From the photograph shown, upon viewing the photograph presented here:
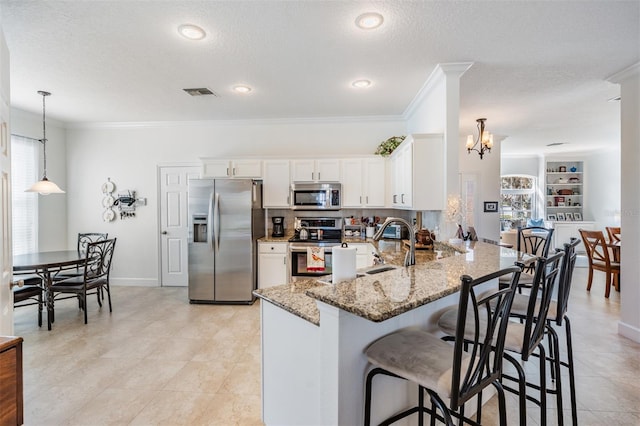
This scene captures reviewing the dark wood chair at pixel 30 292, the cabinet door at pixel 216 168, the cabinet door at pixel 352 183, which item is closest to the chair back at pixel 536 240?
the cabinet door at pixel 352 183

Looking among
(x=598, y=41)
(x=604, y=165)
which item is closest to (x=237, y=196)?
(x=598, y=41)

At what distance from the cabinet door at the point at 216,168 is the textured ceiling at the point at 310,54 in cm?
75

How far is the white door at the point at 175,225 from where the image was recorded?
502cm

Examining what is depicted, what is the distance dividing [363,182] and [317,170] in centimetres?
71

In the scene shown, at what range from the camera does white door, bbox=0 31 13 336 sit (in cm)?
160

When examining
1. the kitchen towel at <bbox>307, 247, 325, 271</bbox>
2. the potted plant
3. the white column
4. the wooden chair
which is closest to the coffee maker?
the kitchen towel at <bbox>307, 247, 325, 271</bbox>

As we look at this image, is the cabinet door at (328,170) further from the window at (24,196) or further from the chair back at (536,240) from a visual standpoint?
the window at (24,196)

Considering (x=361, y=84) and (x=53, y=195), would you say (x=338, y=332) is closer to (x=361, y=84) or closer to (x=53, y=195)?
(x=361, y=84)

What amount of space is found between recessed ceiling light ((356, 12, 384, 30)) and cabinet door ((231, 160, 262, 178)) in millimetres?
2736

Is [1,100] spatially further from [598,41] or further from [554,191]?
[554,191]

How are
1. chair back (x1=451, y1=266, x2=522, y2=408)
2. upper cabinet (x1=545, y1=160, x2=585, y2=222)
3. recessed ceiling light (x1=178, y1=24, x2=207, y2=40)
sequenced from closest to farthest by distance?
chair back (x1=451, y1=266, x2=522, y2=408)
recessed ceiling light (x1=178, y1=24, x2=207, y2=40)
upper cabinet (x1=545, y1=160, x2=585, y2=222)

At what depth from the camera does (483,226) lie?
6102 mm

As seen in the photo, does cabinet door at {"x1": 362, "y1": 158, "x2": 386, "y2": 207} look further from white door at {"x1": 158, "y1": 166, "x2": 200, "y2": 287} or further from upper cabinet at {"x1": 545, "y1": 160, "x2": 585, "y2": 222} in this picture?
upper cabinet at {"x1": 545, "y1": 160, "x2": 585, "y2": 222}

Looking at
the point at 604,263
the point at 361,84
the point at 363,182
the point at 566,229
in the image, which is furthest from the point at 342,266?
the point at 566,229
